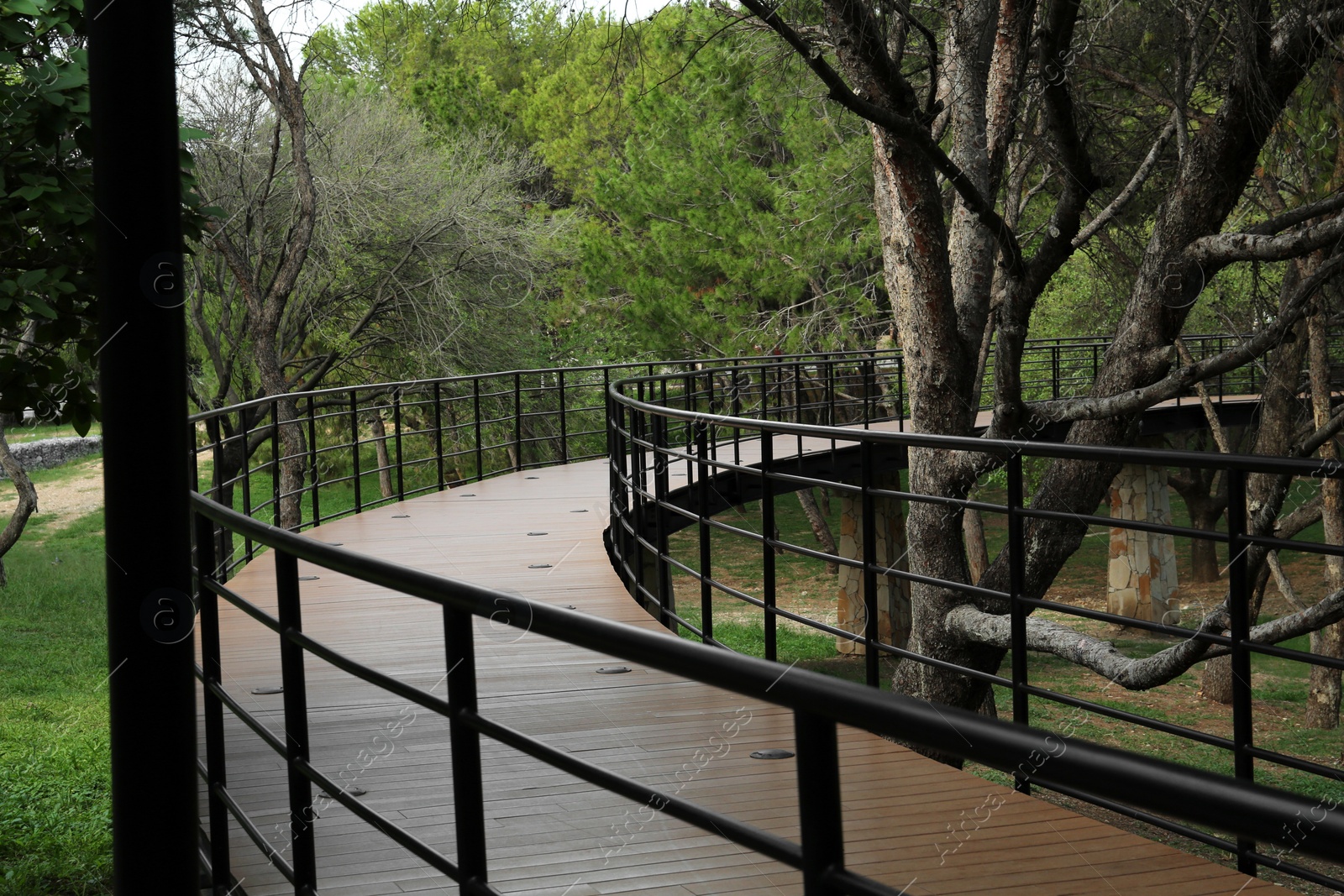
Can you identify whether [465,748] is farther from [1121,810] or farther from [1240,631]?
[1240,631]

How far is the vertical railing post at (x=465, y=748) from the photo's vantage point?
1.94 meters

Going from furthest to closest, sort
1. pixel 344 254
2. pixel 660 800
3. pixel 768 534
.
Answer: pixel 344 254 → pixel 768 534 → pixel 660 800

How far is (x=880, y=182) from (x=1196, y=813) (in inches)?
442

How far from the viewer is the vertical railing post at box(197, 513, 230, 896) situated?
10.1 feet

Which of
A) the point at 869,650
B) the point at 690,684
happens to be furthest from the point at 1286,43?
the point at 690,684

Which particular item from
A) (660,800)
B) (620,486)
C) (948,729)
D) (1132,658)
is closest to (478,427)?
(620,486)

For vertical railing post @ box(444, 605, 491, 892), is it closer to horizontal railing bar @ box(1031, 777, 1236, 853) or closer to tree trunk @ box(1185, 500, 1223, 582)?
horizontal railing bar @ box(1031, 777, 1236, 853)

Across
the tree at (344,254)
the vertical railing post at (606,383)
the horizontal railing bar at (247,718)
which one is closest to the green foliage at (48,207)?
the horizontal railing bar at (247,718)

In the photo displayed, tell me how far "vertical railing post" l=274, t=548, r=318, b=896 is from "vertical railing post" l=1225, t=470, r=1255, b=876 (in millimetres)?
2306

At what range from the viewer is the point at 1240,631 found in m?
3.45

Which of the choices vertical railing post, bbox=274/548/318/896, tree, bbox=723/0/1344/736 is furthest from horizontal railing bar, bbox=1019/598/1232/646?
tree, bbox=723/0/1344/736

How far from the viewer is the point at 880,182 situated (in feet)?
38.5

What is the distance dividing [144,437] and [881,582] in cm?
2056

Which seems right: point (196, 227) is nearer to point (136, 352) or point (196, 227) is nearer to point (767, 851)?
point (136, 352)
